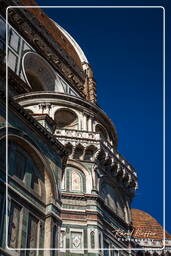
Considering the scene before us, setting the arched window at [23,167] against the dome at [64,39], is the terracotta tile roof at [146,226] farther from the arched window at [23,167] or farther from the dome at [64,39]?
the arched window at [23,167]

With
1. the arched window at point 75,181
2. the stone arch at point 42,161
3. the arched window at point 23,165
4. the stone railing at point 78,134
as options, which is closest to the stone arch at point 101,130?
the stone railing at point 78,134

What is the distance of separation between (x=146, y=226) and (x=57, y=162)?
2070 centimetres

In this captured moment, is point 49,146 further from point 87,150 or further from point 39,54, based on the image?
point 39,54

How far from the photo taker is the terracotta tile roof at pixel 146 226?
102 ft

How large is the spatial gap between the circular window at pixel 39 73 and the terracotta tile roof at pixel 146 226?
1118 cm

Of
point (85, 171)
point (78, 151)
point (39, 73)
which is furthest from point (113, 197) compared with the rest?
point (39, 73)

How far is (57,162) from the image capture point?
558 inches

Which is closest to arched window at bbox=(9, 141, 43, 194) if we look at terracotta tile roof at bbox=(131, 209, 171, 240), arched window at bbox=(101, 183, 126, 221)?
arched window at bbox=(101, 183, 126, 221)

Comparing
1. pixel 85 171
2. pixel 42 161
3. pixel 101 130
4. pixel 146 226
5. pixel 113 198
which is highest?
pixel 101 130

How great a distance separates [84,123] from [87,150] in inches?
96.6

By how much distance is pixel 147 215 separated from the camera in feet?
117

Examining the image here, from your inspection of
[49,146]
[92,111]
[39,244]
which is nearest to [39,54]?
[92,111]

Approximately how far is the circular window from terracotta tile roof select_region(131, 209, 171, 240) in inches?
440

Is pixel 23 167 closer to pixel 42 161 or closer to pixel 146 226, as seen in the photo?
pixel 42 161
